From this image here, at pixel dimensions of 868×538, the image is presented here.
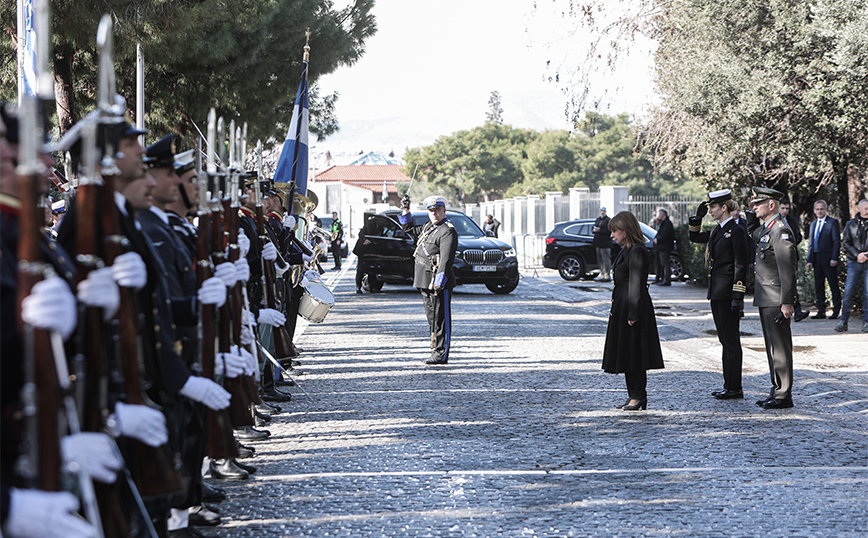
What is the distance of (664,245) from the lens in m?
23.1

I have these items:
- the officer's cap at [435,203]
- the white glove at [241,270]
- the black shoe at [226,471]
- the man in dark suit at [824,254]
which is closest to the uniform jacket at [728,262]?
the officer's cap at [435,203]

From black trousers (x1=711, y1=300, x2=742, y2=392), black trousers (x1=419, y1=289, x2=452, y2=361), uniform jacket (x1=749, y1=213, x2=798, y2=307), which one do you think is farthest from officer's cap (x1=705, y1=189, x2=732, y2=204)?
black trousers (x1=419, y1=289, x2=452, y2=361)

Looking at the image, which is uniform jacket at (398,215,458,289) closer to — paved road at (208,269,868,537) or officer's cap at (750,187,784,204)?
paved road at (208,269,868,537)

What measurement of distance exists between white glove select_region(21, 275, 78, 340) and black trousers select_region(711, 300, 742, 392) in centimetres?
712

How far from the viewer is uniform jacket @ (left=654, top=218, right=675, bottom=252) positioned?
22.7 m

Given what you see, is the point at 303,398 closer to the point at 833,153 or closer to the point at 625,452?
the point at 625,452

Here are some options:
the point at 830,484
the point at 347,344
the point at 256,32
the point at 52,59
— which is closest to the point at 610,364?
the point at 830,484

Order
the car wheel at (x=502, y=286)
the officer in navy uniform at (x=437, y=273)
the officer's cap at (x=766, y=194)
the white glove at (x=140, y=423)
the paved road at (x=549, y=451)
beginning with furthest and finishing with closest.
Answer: the car wheel at (x=502, y=286)
the officer in navy uniform at (x=437, y=273)
the officer's cap at (x=766, y=194)
the paved road at (x=549, y=451)
the white glove at (x=140, y=423)

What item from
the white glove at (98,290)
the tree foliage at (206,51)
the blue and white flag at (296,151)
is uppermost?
the tree foliage at (206,51)

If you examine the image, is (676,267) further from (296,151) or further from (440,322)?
(296,151)

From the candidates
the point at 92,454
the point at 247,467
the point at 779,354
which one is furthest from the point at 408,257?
the point at 92,454

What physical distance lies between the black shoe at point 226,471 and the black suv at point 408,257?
47.0 feet

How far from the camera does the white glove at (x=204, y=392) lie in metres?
4.30

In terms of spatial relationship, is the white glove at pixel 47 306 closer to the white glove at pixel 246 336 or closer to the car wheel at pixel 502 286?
the white glove at pixel 246 336
